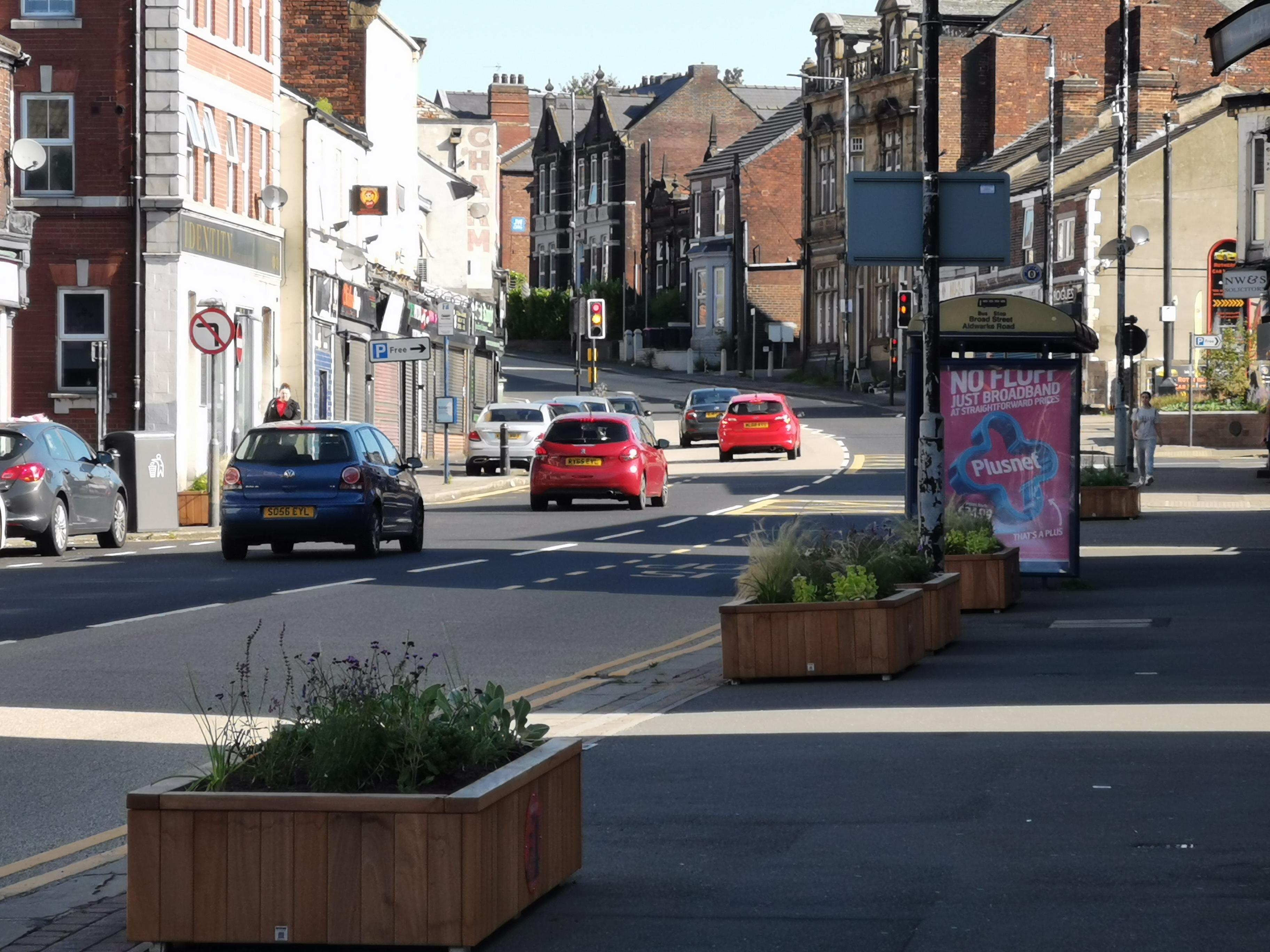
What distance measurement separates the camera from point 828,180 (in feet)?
309

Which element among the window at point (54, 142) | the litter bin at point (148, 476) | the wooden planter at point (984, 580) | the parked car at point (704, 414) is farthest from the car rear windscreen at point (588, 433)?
the parked car at point (704, 414)

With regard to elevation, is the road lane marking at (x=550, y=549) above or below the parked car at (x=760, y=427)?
below

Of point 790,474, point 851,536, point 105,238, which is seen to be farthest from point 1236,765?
point 790,474

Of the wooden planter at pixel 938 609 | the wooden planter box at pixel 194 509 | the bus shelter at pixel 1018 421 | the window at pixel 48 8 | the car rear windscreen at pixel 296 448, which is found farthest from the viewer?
the window at pixel 48 8

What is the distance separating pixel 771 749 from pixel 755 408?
42053mm

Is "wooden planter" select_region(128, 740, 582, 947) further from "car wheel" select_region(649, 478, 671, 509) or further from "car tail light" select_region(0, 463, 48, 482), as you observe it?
"car wheel" select_region(649, 478, 671, 509)

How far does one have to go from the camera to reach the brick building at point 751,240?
102 meters

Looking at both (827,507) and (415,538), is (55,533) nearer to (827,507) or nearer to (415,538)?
(415,538)

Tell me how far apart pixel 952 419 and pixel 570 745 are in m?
12.7

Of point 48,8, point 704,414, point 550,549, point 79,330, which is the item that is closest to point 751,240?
point 704,414

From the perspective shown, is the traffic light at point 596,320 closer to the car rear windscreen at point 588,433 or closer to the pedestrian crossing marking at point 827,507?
the pedestrian crossing marking at point 827,507

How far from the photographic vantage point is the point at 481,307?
70125 millimetres

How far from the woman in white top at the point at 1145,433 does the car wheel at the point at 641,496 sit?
881cm

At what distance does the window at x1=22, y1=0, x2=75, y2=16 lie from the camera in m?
39.0
